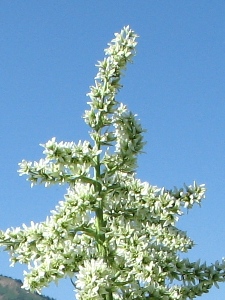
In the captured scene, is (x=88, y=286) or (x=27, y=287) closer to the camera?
(x=88, y=286)

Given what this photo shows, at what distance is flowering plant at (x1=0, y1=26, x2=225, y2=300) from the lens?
1081cm

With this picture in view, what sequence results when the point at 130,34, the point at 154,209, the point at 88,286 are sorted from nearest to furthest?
the point at 88,286 → the point at 154,209 → the point at 130,34

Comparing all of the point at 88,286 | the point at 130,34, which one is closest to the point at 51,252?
the point at 88,286

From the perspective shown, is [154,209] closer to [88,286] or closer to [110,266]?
[110,266]

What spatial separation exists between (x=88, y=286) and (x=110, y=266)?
1108mm

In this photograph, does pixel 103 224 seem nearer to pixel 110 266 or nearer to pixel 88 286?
pixel 110 266

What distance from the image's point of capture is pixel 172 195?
11680mm

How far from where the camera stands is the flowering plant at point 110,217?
10812 millimetres

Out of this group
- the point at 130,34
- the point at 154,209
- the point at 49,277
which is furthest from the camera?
the point at 130,34

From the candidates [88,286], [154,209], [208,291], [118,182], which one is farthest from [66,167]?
[208,291]

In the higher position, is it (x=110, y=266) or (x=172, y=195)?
(x=172, y=195)

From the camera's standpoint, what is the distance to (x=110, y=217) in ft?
38.7

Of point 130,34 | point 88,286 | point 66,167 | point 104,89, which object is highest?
point 130,34

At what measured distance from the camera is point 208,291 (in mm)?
11461
